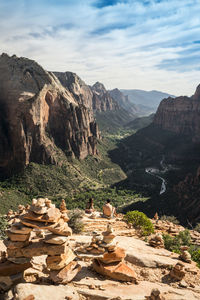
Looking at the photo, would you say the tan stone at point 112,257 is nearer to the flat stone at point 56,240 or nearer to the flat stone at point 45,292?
the flat stone at point 45,292

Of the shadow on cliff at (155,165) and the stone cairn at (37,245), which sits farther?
the shadow on cliff at (155,165)

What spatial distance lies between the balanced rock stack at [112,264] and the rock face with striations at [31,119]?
287 feet

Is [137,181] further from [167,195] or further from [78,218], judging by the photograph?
[78,218]

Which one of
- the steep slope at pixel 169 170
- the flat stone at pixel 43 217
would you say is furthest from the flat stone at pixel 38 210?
the steep slope at pixel 169 170

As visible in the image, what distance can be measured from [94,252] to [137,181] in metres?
102

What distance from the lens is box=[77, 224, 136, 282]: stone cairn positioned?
16.9 m

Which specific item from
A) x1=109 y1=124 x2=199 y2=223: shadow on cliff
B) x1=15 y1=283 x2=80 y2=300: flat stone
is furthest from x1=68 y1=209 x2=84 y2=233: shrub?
x1=109 y1=124 x2=199 y2=223: shadow on cliff

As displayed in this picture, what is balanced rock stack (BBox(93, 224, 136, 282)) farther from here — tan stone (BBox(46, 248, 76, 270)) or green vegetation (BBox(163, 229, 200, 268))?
green vegetation (BBox(163, 229, 200, 268))

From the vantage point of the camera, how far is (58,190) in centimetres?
9238

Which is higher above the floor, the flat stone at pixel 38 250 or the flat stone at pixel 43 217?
the flat stone at pixel 43 217

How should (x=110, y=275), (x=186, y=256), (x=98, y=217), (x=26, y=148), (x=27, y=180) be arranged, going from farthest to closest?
(x=26, y=148) < (x=27, y=180) < (x=98, y=217) < (x=186, y=256) < (x=110, y=275)

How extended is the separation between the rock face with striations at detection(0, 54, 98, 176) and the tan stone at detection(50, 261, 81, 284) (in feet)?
288

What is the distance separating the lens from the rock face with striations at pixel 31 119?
10175 cm

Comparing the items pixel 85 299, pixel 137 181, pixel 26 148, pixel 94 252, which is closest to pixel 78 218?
pixel 94 252
